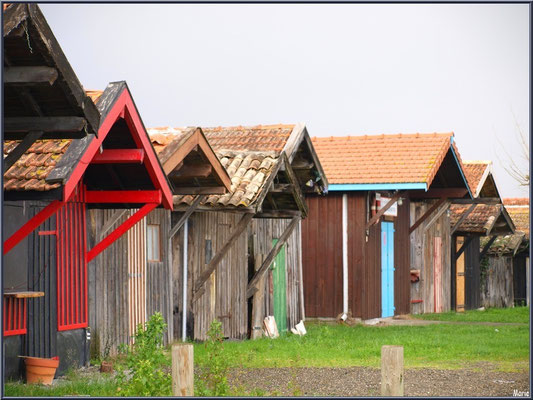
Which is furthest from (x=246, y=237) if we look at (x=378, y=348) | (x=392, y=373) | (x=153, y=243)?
(x=392, y=373)

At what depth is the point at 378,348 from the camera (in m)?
16.1

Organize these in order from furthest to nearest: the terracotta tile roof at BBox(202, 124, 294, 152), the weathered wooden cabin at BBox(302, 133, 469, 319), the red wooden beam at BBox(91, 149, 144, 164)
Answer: the weathered wooden cabin at BBox(302, 133, 469, 319) → the terracotta tile roof at BBox(202, 124, 294, 152) → the red wooden beam at BBox(91, 149, 144, 164)

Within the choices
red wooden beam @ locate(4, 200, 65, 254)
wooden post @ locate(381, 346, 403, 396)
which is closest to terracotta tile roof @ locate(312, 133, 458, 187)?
red wooden beam @ locate(4, 200, 65, 254)

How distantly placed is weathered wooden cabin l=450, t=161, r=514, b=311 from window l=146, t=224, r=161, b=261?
14.2 meters

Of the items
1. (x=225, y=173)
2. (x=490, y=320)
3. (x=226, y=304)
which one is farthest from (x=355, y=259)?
(x=225, y=173)

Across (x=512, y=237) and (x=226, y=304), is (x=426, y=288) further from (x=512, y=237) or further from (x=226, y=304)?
(x=226, y=304)

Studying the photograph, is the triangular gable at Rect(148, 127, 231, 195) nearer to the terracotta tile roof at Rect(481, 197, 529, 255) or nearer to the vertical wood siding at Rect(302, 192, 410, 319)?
the vertical wood siding at Rect(302, 192, 410, 319)

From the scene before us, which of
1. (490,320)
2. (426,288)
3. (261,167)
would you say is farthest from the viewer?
(426,288)

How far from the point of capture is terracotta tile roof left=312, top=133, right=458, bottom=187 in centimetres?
2297

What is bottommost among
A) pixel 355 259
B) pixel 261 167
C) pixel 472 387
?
pixel 472 387

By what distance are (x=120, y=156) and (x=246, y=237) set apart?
23.9 ft

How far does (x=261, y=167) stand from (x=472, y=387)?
6399 millimetres

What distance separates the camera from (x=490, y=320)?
25.2 meters

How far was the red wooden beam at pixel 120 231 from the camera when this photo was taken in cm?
1238
